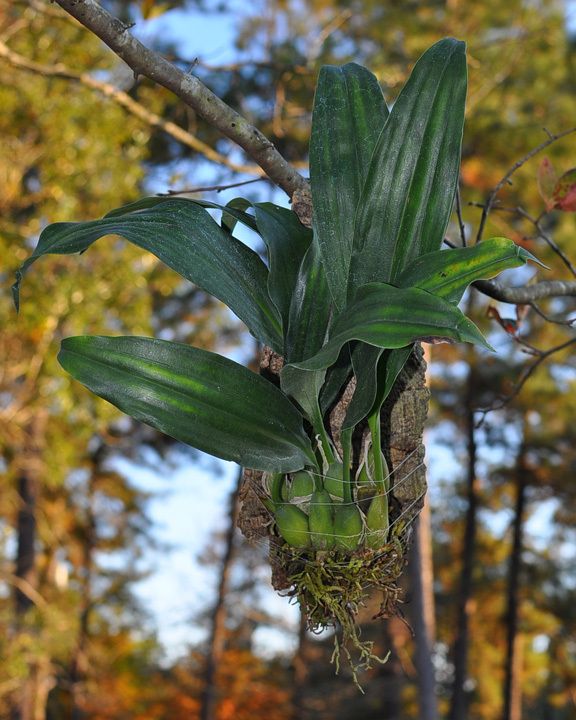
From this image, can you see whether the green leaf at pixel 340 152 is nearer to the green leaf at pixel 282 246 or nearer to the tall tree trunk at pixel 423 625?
the green leaf at pixel 282 246

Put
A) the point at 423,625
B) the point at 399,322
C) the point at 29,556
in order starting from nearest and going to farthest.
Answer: the point at 399,322 → the point at 423,625 → the point at 29,556

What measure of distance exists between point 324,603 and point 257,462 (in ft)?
0.85

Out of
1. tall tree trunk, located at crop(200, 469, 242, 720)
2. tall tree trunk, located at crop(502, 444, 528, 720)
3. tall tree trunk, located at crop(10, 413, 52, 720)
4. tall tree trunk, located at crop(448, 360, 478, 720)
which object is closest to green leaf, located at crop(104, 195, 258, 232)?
tall tree trunk, located at crop(10, 413, 52, 720)

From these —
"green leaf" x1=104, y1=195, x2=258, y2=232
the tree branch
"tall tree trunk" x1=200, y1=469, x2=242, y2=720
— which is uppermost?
"tall tree trunk" x1=200, y1=469, x2=242, y2=720

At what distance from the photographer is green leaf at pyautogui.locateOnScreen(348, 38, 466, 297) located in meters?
0.99

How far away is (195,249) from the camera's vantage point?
3.40 feet

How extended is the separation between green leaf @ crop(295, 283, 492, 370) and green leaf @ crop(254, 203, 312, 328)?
223mm

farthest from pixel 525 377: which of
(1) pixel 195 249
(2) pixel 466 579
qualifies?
(2) pixel 466 579

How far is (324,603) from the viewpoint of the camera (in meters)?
1.10

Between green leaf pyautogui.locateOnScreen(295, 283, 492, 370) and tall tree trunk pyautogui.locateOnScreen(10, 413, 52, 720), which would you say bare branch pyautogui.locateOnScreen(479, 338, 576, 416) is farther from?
tall tree trunk pyautogui.locateOnScreen(10, 413, 52, 720)

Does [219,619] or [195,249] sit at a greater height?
[219,619]

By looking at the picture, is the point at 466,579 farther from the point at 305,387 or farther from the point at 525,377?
the point at 305,387

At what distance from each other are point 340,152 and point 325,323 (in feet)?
0.77

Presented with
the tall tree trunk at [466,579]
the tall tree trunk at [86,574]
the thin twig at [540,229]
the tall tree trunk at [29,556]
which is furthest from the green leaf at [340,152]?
the tall tree trunk at [86,574]
